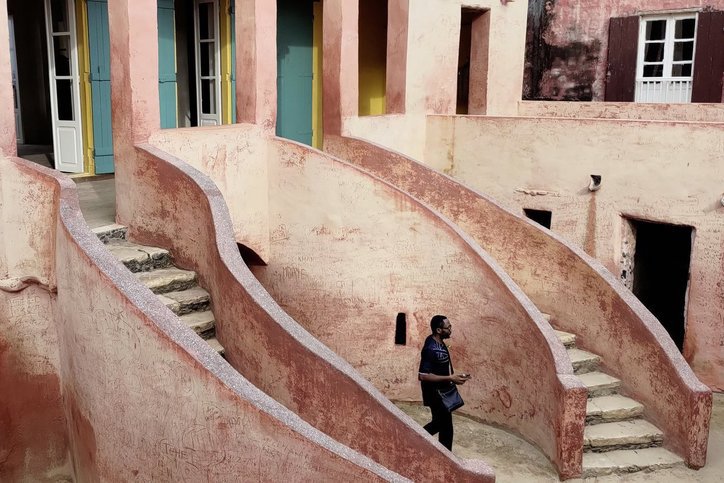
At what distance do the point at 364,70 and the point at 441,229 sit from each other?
6.54 meters

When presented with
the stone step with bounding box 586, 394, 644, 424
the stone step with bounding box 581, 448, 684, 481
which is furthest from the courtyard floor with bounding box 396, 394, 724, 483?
the stone step with bounding box 586, 394, 644, 424

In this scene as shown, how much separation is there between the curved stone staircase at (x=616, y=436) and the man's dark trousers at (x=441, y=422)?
1.60m

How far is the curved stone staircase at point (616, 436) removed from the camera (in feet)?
26.6

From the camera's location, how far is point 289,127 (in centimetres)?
1310

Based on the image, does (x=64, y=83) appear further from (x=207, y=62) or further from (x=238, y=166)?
(x=238, y=166)

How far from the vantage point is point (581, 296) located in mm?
9336

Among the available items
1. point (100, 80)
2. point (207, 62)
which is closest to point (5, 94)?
point (100, 80)

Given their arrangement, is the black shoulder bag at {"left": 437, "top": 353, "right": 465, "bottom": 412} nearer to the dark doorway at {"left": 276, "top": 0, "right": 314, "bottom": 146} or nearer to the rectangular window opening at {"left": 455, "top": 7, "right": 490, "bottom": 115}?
the dark doorway at {"left": 276, "top": 0, "right": 314, "bottom": 146}

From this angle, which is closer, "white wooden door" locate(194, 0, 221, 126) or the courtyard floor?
the courtyard floor

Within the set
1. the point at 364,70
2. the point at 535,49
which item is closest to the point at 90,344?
the point at 364,70

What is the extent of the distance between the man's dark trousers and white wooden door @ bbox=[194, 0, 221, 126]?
21.0 feet

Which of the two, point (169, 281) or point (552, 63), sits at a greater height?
point (552, 63)

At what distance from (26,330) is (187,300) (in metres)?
1.45

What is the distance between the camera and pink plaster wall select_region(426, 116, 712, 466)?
27.9ft
